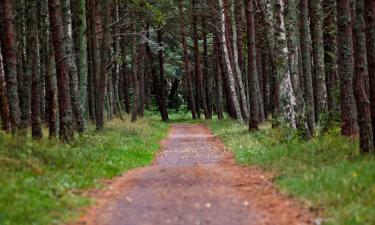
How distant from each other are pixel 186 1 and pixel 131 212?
39.1 m

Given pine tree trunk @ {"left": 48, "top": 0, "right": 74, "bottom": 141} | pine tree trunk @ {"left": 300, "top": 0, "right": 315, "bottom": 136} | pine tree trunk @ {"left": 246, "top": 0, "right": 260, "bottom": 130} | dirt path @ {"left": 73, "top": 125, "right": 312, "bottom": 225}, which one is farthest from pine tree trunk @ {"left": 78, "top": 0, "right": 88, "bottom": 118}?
dirt path @ {"left": 73, "top": 125, "right": 312, "bottom": 225}

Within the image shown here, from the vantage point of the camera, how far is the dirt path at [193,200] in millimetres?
8430

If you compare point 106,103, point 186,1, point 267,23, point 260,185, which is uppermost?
point 186,1

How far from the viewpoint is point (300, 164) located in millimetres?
12562

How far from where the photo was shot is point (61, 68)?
16797mm

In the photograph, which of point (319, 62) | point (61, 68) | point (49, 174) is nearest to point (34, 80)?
point (61, 68)

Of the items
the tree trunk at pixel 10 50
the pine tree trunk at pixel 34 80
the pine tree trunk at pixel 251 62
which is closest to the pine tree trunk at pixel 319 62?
the pine tree trunk at pixel 251 62

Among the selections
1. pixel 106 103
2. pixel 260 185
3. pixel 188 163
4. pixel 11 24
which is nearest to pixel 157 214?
pixel 260 185

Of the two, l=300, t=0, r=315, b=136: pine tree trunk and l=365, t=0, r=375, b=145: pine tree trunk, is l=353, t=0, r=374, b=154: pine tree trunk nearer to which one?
l=365, t=0, r=375, b=145: pine tree trunk

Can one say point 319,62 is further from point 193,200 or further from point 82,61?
point 193,200

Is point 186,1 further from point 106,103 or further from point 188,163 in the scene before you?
point 188,163

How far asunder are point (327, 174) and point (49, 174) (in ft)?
17.6

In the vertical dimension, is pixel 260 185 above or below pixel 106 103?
below

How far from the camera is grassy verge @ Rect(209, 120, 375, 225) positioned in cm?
811
